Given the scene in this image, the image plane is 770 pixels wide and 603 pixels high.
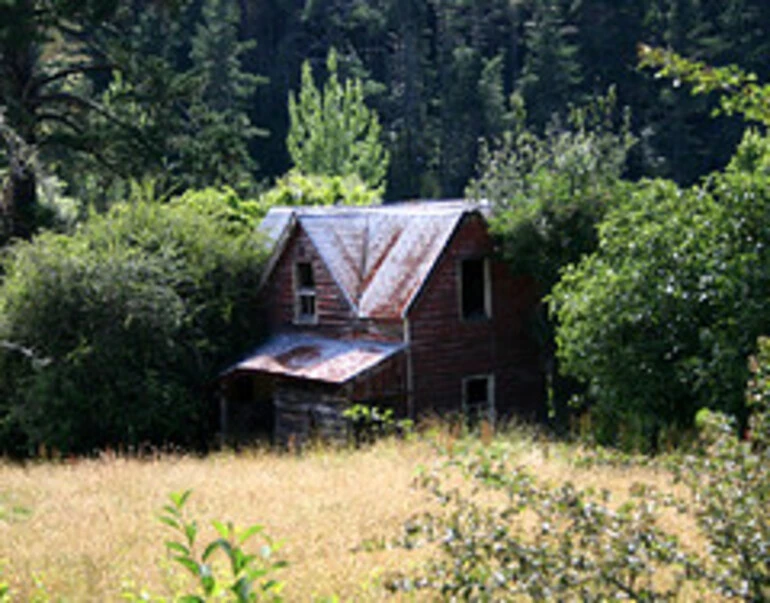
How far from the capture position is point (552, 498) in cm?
600

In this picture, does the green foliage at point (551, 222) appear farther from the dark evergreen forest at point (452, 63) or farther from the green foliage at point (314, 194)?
the dark evergreen forest at point (452, 63)

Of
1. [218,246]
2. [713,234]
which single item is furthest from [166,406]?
[713,234]

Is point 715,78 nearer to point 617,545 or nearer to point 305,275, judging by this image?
point 617,545

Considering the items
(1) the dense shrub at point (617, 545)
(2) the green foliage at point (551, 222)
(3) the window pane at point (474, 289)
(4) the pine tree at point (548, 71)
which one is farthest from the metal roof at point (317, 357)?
(4) the pine tree at point (548, 71)

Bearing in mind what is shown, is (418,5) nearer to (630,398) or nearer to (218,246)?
(218,246)

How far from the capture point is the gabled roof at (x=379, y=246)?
2673cm

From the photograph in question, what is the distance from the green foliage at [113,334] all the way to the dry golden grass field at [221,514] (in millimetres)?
6853

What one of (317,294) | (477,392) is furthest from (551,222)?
(317,294)

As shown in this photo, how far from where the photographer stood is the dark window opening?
91.8ft

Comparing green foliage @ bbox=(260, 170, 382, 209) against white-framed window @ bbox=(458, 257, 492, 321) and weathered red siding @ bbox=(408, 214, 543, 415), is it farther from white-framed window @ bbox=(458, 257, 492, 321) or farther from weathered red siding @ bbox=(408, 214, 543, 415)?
weathered red siding @ bbox=(408, 214, 543, 415)

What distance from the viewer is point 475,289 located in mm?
28156

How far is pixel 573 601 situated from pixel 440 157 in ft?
235

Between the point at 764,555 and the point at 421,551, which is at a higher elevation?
the point at 764,555

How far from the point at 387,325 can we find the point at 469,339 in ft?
7.24
